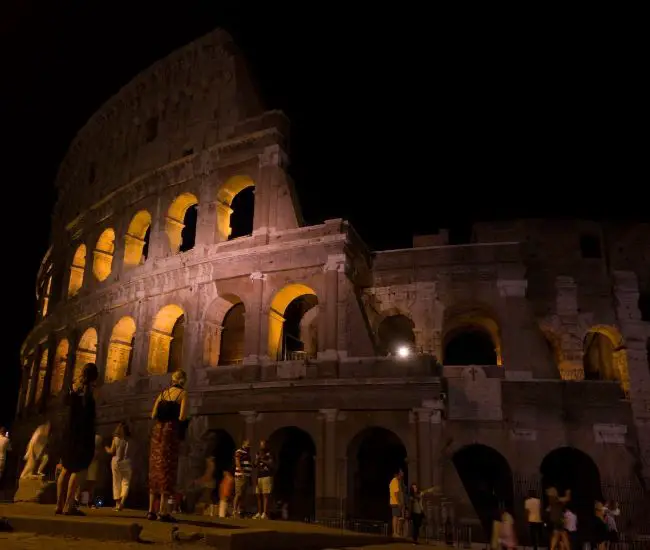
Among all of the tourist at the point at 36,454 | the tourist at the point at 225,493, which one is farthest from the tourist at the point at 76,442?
the tourist at the point at 36,454

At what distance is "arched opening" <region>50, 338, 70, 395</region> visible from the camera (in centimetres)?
2661

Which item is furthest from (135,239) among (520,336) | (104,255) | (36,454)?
(520,336)

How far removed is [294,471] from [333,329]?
5483 mm

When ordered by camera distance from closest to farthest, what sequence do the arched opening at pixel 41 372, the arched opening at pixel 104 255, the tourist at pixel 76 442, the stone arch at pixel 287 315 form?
1. the tourist at pixel 76 442
2. the stone arch at pixel 287 315
3. the arched opening at pixel 104 255
4. the arched opening at pixel 41 372

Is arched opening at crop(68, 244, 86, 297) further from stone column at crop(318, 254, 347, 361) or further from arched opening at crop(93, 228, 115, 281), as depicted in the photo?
stone column at crop(318, 254, 347, 361)

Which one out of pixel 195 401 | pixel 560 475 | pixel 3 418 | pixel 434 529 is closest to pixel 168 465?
pixel 434 529

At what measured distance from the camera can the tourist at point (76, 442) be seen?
771 centimetres

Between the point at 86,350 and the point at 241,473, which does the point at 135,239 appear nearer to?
the point at 86,350

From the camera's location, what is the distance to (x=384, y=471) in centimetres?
2005

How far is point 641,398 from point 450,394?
20.3 feet

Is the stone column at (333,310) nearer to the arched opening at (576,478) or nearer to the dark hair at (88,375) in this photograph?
the arched opening at (576,478)

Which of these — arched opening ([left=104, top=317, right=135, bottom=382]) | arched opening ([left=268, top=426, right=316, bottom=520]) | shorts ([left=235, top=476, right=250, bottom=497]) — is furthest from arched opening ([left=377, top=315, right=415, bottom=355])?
shorts ([left=235, top=476, right=250, bottom=497])

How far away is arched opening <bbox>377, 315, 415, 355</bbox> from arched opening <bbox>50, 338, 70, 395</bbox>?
1396 cm

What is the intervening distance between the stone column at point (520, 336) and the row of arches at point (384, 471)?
9.04 ft
